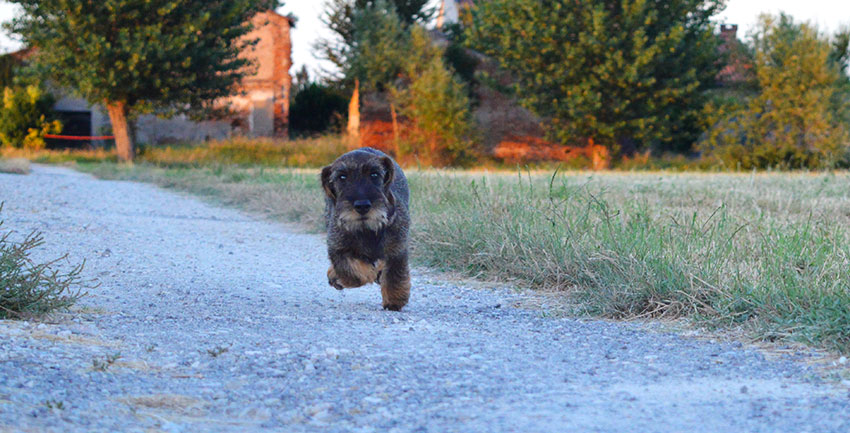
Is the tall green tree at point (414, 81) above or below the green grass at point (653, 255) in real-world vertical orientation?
above

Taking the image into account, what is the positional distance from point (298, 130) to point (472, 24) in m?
11.4

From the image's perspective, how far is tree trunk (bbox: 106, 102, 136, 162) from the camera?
28.5 metres

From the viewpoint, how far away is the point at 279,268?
791 cm

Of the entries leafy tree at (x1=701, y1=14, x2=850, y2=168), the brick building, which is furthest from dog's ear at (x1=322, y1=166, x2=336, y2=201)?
the brick building

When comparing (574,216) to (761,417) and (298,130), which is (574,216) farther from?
A: (298,130)

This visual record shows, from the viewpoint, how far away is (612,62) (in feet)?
94.1

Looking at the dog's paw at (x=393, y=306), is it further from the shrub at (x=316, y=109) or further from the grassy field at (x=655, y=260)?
the shrub at (x=316, y=109)

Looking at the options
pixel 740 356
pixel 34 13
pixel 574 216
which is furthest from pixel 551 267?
pixel 34 13

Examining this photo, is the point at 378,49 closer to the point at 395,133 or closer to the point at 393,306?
the point at 395,133

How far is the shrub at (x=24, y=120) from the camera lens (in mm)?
34594

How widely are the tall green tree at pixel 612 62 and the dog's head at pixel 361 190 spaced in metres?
23.7

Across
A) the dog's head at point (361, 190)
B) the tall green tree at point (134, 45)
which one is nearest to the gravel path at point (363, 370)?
the dog's head at point (361, 190)

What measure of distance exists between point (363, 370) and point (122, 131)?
1073 inches

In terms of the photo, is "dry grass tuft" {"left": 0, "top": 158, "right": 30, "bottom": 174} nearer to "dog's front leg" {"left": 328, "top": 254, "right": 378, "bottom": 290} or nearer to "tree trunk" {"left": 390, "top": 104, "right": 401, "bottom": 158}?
"dog's front leg" {"left": 328, "top": 254, "right": 378, "bottom": 290}
